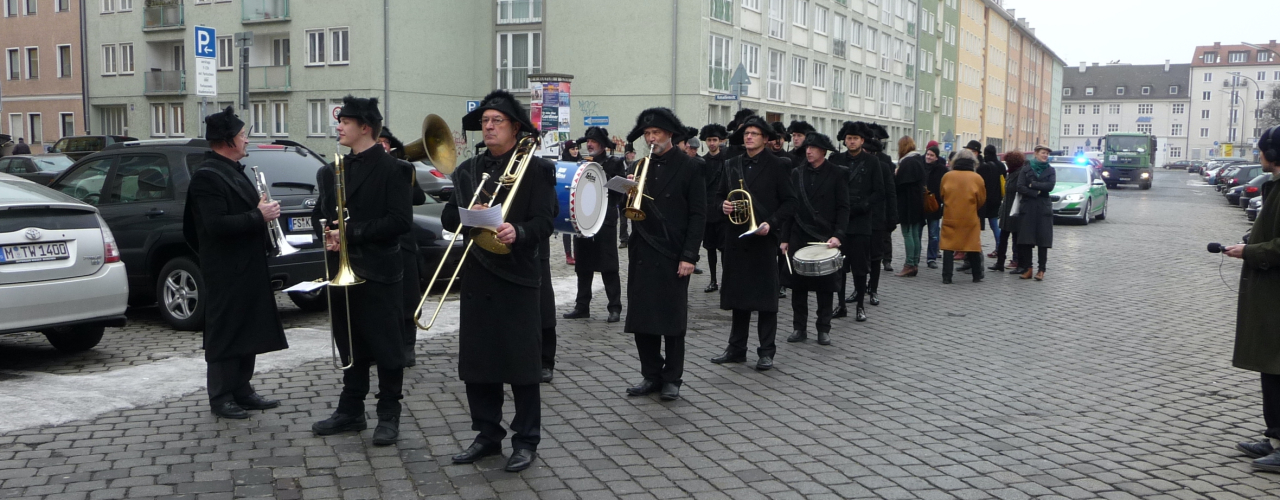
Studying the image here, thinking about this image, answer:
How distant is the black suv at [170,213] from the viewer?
918 cm

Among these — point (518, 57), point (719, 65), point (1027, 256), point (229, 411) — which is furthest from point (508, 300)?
point (518, 57)

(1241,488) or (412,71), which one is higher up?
(412,71)

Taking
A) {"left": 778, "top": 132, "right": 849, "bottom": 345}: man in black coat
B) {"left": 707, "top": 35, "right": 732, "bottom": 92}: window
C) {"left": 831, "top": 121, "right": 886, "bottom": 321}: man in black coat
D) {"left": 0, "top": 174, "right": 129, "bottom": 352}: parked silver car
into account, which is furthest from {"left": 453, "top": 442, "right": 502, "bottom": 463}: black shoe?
{"left": 707, "top": 35, "right": 732, "bottom": 92}: window

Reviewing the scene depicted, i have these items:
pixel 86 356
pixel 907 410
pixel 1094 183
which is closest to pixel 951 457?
pixel 907 410

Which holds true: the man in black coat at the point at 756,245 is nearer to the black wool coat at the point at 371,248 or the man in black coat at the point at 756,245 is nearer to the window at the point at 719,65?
the black wool coat at the point at 371,248

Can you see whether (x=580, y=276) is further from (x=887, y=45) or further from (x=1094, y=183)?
(x=887, y=45)

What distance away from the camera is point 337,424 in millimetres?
5836

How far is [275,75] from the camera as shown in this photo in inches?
1704

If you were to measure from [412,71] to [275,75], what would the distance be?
596 centimetres

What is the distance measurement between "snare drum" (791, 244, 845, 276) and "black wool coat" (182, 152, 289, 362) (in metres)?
4.05

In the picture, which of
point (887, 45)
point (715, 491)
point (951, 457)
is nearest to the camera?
point (715, 491)

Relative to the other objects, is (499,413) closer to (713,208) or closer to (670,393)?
(670,393)

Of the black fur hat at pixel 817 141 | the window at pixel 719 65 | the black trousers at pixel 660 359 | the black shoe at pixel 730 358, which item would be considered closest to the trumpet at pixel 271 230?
the black trousers at pixel 660 359

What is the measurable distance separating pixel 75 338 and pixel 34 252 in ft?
3.81
